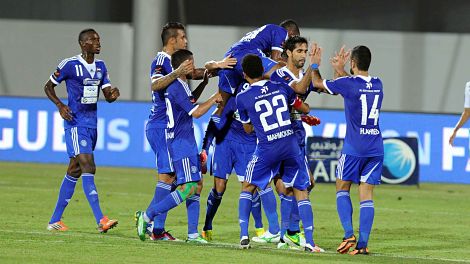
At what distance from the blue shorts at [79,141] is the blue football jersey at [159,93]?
100 centimetres

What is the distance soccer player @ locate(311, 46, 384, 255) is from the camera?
12.4m

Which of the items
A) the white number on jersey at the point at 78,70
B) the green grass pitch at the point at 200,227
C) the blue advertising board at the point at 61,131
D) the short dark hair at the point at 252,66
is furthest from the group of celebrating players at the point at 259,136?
the blue advertising board at the point at 61,131

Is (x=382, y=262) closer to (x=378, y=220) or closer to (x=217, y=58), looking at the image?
(x=378, y=220)

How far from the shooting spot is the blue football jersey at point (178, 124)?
1273 centimetres

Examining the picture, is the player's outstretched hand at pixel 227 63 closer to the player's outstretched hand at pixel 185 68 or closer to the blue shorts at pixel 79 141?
the player's outstretched hand at pixel 185 68

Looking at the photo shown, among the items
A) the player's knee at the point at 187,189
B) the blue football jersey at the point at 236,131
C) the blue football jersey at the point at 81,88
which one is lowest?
the player's knee at the point at 187,189

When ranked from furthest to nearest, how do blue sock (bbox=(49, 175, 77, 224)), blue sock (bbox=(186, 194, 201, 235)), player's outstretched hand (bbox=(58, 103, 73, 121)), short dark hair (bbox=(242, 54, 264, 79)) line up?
player's outstretched hand (bbox=(58, 103, 73, 121)) < blue sock (bbox=(49, 175, 77, 224)) < blue sock (bbox=(186, 194, 201, 235)) < short dark hair (bbox=(242, 54, 264, 79))

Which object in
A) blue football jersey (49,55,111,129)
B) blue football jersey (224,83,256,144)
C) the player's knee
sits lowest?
the player's knee

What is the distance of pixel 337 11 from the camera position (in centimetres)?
3170

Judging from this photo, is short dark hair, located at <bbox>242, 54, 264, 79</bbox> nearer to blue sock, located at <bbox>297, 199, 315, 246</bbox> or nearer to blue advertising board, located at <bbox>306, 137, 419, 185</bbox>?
blue sock, located at <bbox>297, 199, 315, 246</bbox>

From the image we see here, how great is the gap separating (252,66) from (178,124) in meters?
1.19

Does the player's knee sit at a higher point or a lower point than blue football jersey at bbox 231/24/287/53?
Answer: lower

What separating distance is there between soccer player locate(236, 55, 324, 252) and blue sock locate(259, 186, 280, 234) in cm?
81

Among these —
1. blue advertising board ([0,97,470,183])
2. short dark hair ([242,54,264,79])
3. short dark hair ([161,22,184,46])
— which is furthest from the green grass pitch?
short dark hair ([161,22,184,46])
